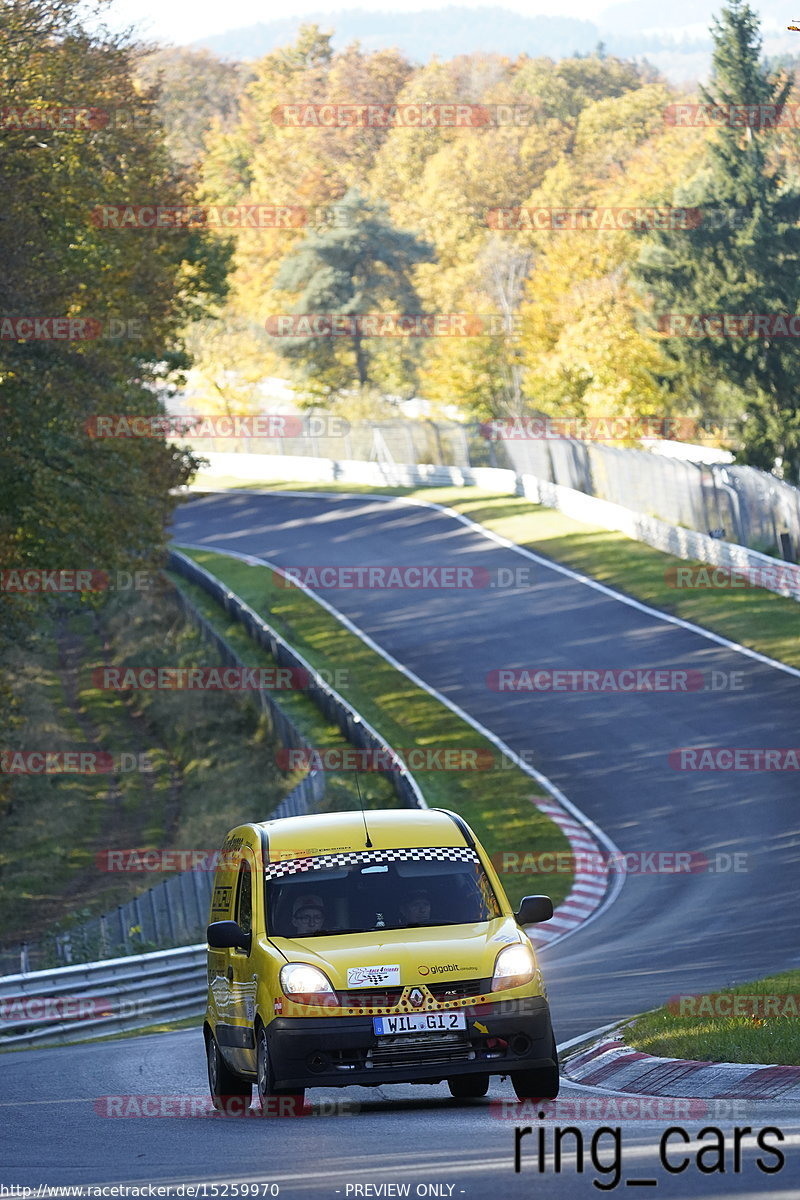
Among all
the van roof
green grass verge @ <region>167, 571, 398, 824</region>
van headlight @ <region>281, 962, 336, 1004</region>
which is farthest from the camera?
green grass verge @ <region>167, 571, 398, 824</region>

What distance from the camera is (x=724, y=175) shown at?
61.2 m

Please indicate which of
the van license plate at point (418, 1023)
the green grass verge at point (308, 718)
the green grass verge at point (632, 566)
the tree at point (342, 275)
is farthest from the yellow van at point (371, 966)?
the tree at point (342, 275)

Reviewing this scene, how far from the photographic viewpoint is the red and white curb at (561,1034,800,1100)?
10289 mm

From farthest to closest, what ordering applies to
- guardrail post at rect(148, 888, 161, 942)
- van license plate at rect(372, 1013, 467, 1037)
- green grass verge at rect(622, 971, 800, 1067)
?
1. guardrail post at rect(148, 888, 161, 942)
2. green grass verge at rect(622, 971, 800, 1067)
3. van license plate at rect(372, 1013, 467, 1037)

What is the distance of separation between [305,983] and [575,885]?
14.8 m

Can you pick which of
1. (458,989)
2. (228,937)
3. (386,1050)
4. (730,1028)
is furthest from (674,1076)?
(228,937)

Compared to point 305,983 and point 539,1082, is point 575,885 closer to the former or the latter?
point 539,1082

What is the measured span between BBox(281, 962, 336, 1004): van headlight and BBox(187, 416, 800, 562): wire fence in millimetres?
34653

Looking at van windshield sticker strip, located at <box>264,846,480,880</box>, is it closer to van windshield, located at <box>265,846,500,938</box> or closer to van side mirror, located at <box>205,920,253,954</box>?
van windshield, located at <box>265,846,500,938</box>

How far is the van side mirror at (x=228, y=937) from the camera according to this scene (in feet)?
34.3

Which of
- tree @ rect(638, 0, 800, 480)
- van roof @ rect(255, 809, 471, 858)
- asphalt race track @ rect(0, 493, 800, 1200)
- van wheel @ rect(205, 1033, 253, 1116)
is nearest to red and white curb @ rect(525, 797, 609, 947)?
asphalt race track @ rect(0, 493, 800, 1200)

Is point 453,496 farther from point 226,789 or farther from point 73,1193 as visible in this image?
point 73,1193

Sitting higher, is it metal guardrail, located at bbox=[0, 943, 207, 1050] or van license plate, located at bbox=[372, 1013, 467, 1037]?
van license plate, located at bbox=[372, 1013, 467, 1037]

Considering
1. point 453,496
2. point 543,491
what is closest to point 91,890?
point 543,491
